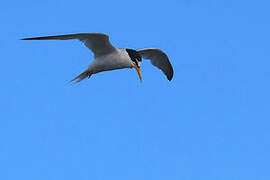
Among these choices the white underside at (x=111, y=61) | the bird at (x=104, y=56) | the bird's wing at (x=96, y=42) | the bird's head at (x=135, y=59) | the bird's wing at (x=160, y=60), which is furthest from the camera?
the bird's wing at (x=160, y=60)

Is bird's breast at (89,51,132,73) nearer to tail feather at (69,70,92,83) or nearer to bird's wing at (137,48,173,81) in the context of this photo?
tail feather at (69,70,92,83)

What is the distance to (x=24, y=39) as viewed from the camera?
1111 cm

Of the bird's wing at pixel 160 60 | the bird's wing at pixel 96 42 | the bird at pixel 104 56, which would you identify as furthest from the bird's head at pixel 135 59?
the bird's wing at pixel 160 60

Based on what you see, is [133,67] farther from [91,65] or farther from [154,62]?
[154,62]

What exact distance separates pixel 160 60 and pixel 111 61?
3.71 m

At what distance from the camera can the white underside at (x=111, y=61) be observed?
13.6m

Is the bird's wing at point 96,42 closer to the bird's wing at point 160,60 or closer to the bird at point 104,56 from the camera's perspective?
the bird at point 104,56

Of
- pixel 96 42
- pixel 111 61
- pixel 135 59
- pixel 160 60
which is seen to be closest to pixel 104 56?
pixel 111 61

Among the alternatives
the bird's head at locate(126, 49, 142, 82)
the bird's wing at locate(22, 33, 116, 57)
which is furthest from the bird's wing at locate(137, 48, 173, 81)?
the bird's wing at locate(22, 33, 116, 57)

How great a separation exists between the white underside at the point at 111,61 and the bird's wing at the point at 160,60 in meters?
2.84

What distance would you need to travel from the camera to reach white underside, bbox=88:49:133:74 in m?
13.6

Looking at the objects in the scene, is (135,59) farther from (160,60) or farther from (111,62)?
(160,60)

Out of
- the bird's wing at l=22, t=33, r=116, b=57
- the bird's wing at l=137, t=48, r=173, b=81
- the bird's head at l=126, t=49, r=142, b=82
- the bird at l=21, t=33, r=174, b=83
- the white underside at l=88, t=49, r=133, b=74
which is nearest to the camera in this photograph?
the bird's wing at l=22, t=33, r=116, b=57

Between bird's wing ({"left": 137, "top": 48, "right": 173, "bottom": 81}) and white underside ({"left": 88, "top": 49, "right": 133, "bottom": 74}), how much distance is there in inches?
112
